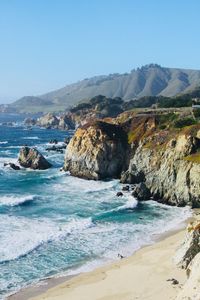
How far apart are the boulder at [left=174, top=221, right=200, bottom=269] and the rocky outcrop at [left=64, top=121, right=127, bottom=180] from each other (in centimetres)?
3837

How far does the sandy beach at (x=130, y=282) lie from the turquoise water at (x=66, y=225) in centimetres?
199

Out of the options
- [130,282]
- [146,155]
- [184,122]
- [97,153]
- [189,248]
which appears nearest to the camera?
[130,282]

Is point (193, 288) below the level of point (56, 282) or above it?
above

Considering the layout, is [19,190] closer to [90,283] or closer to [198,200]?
[198,200]

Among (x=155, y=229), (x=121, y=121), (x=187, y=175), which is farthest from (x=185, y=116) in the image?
(x=155, y=229)

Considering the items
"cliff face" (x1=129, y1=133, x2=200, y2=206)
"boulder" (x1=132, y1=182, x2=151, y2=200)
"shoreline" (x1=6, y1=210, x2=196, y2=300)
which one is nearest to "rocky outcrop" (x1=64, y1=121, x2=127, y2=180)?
"cliff face" (x1=129, y1=133, x2=200, y2=206)

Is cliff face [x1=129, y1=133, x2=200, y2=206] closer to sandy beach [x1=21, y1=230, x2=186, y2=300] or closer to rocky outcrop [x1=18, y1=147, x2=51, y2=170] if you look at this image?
sandy beach [x1=21, y1=230, x2=186, y2=300]

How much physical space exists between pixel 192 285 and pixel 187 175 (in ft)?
115

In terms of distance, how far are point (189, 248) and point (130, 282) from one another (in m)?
4.66

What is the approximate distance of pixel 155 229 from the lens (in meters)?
50.4

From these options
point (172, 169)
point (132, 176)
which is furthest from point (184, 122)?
point (172, 169)

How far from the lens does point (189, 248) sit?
120 feet

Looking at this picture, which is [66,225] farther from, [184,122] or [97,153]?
[184,122]

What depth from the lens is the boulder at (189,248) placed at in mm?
36250
